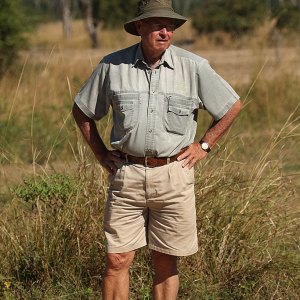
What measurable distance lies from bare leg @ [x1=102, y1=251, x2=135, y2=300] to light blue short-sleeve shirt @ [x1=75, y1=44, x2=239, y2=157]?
0.56 metres

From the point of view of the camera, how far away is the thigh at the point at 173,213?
162 inches

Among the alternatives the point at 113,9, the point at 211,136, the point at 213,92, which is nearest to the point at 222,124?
the point at 211,136

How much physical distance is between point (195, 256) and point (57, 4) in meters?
62.8

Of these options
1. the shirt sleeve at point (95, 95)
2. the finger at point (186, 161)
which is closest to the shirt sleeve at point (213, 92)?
the finger at point (186, 161)

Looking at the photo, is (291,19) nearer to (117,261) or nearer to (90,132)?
(90,132)

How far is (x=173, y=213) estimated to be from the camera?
165 inches

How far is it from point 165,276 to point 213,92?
996 millimetres

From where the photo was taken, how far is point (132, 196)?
13.6ft

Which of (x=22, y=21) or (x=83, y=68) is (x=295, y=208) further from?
(x=22, y=21)

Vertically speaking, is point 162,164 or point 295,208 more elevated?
point 162,164

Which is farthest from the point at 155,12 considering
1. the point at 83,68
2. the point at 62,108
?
the point at 83,68

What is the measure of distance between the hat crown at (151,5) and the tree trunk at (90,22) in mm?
26446

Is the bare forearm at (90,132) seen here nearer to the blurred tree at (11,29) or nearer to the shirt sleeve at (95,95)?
the shirt sleeve at (95,95)

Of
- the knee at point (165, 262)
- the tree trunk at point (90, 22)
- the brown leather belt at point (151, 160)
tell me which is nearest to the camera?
the brown leather belt at point (151, 160)
